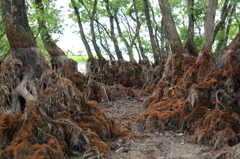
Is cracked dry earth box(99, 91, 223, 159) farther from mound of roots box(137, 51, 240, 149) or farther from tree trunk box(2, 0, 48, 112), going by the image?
tree trunk box(2, 0, 48, 112)

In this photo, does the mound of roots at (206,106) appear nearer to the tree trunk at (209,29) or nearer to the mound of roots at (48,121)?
the tree trunk at (209,29)

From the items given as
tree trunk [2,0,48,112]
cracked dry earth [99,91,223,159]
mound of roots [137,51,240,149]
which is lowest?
cracked dry earth [99,91,223,159]

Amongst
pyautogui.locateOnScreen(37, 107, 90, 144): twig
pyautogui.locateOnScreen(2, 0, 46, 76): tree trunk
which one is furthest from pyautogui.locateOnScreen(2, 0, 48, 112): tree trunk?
pyautogui.locateOnScreen(37, 107, 90, 144): twig

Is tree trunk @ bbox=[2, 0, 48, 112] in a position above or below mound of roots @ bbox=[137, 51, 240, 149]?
above

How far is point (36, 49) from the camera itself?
4875 millimetres

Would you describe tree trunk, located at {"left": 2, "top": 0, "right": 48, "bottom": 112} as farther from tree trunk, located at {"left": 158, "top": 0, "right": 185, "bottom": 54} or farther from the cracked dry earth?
tree trunk, located at {"left": 158, "top": 0, "right": 185, "bottom": 54}

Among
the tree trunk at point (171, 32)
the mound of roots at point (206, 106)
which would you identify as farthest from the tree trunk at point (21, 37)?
the tree trunk at point (171, 32)

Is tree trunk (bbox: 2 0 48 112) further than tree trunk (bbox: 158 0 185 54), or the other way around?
tree trunk (bbox: 158 0 185 54)

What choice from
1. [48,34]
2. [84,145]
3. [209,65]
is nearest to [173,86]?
[209,65]

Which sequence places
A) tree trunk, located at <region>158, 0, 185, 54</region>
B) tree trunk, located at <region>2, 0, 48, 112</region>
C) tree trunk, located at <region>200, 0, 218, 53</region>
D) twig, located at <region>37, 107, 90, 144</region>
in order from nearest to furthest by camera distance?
1. twig, located at <region>37, 107, 90, 144</region>
2. tree trunk, located at <region>2, 0, 48, 112</region>
3. tree trunk, located at <region>200, 0, 218, 53</region>
4. tree trunk, located at <region>158, 0, 185, 54</region>

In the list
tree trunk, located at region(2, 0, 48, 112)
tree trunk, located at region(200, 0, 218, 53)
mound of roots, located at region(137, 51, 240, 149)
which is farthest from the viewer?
tree trunk, located at region(200, 0, 218, 53)

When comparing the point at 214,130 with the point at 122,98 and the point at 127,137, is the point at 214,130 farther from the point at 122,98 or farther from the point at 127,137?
the point at 122,98

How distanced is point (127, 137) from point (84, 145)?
947mm

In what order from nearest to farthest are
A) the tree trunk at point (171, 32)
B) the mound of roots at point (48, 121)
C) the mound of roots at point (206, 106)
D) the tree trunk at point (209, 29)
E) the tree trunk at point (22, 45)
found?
the mound of roots at point (48, 121)
the mound of roots at point (206, 106)
the tree trunk at point (22, 45)
the tree trunk at point (209, 29)
the tree trunk at point (171, 32)
